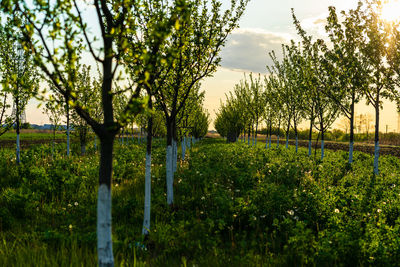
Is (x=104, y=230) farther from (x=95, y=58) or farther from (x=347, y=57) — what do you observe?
(x=347, y=57)

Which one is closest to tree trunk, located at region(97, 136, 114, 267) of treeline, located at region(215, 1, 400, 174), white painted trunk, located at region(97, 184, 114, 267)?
white painted trunk, located at region(97, 184, 114, 267)

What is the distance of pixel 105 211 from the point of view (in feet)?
10.7

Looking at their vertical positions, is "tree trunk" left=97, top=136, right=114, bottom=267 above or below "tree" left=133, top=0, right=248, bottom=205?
below

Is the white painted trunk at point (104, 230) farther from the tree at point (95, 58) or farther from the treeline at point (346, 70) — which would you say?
the treeline at point (346, 70)

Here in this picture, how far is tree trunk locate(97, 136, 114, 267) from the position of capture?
3.24 metres

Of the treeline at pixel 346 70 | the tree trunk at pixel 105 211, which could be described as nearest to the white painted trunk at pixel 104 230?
the tree trunk at pixel 105 211

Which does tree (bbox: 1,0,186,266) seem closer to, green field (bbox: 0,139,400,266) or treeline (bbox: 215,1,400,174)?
green field (bbox: 0,139,400,266)

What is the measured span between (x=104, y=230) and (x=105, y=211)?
251 millimetres

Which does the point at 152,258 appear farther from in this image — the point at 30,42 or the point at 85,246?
the point at 30,42

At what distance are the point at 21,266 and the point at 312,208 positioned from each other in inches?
249

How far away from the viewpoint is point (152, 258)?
4855 mm

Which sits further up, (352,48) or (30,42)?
(352,48)

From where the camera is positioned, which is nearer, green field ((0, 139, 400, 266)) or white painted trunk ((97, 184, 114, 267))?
white painted trunk ((97, 184, 114, 267))

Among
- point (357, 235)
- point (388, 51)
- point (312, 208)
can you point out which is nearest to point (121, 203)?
point (312, 208)
